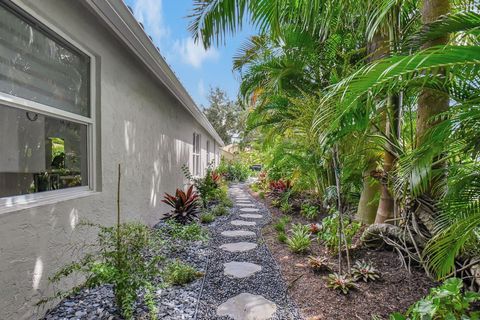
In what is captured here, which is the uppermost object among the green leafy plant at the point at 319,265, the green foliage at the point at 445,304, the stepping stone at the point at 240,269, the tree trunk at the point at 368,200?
the tree trunk at the point at 368,200

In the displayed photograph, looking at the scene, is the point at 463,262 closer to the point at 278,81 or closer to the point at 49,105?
the point at 278,81

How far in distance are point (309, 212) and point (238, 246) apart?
6.99ft

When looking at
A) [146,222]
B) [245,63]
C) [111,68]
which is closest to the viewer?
[111,68]

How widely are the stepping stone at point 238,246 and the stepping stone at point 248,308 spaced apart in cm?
125

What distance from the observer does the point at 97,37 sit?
107 inches

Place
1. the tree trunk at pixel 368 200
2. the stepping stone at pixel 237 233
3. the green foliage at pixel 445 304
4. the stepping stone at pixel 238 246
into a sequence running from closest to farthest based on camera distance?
the green foliage at pixel 445 304 < the stepping stone at pixel 238 246 < the tree trunk at pixel 368 200 < the stepping stone at pixel 237 233

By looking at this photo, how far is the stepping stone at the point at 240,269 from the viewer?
9.36 feet

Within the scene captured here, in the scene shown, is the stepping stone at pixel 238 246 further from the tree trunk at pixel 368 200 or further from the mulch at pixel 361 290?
the tree trunk at pixel 368 200

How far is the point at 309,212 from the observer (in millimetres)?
5324

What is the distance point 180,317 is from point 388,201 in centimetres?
287


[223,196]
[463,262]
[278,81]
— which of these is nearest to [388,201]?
[463,262]

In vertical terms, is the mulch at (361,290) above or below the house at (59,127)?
below

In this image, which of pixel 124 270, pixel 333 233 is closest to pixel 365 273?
pixel 333 233

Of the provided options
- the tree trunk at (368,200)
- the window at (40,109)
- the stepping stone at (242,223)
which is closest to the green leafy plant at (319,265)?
the tree trunk at (368,200)
